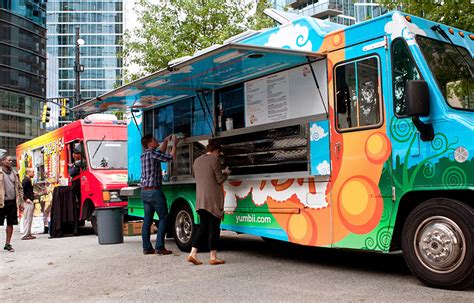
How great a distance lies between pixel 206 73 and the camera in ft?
25.8

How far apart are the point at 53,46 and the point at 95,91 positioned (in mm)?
12537

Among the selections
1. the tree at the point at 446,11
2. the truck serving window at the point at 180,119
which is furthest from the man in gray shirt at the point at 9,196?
the tree at the point at 446,11

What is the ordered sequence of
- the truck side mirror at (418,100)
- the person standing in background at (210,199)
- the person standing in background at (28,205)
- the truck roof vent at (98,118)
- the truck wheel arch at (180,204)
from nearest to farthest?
the truck side mirror at (418,100), the person standing in background at (210,199), the truck wheel arch at (180,204), the person standing in background at (28,205), the truck roof vent at (98,118)

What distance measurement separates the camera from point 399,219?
19.4 feet

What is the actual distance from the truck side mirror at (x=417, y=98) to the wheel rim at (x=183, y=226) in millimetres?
4778

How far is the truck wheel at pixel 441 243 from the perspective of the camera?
17.1 ft

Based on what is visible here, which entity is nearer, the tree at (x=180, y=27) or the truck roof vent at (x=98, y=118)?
the truck roof vent at (x=98, y=118)

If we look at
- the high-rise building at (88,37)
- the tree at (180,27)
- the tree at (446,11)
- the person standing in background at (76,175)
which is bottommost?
the person standing in background at (76,175)

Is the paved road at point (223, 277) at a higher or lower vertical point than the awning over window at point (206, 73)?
lower

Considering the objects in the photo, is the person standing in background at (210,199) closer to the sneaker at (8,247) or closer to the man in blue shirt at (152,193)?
the man in blue shirt at (152,193)

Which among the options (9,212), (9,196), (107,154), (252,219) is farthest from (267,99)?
(107,154)

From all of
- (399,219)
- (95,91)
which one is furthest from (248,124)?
(95,91)

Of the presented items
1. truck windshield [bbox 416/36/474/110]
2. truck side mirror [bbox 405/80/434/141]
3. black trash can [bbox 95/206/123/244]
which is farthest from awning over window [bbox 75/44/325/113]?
black trash can [bbox 95/206/123/244]

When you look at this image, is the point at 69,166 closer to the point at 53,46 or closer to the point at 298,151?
the point at 298,151
